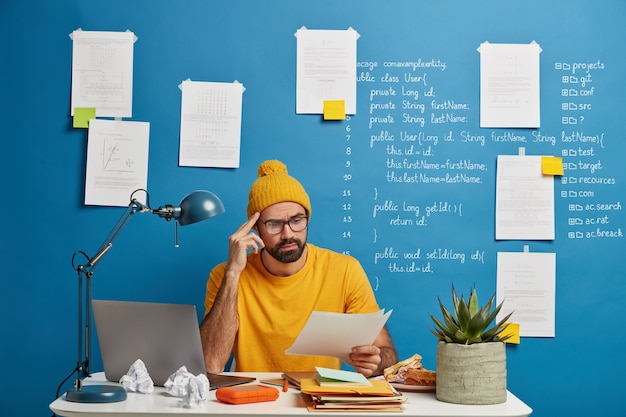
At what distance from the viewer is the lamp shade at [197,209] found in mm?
2299

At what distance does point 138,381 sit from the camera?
2.09 metres

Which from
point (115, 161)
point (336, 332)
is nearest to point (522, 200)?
point (336, 332)

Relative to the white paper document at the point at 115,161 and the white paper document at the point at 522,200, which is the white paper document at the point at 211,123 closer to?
the white paper document at the point at 115,161

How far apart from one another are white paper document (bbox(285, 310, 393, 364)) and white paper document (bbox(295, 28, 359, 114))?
1.40 m

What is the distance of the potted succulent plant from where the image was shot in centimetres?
199

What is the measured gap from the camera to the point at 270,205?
293 centimetres

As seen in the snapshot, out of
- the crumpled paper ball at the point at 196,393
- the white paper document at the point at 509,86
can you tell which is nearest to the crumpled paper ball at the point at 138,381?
the crumpled paper ball at the point at 196,393

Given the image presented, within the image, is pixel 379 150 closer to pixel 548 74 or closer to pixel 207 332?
pixel 548 74

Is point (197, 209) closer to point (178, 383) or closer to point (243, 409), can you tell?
point (178, 383)

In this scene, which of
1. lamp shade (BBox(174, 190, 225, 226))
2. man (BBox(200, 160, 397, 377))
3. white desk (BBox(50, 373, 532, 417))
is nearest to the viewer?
white desk (BBox(50, 373, 532, 417))

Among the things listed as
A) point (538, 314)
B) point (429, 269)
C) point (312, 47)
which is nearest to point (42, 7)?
point (312, 47)

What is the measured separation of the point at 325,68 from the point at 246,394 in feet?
6.03

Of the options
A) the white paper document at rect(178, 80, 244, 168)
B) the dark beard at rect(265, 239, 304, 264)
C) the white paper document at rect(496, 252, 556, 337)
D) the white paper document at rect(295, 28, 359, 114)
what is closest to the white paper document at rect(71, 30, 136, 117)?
the white paper document at rect(178, 80, 244, 168)

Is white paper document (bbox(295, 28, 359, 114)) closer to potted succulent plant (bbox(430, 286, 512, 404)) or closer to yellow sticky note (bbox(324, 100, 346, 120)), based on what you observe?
yellow sticky note (bbox(324, 100, 346, 120))
